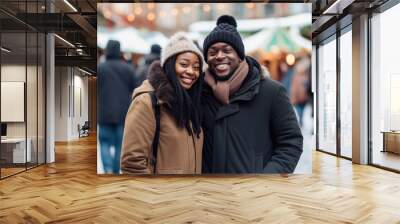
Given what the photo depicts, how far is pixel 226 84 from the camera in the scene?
629 centimetres

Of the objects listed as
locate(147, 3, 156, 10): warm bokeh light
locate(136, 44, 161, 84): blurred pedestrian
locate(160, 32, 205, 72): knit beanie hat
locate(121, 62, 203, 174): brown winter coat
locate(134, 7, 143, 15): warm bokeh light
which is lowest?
locate(121, 62, 203, 174): brown winter coat

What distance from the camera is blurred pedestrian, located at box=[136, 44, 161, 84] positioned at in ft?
21.0

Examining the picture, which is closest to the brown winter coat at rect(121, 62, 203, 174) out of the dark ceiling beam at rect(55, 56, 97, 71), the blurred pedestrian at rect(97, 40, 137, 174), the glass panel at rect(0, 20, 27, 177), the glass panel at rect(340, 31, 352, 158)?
the blurred pedestrian at rect(97, 40, 137, 174)

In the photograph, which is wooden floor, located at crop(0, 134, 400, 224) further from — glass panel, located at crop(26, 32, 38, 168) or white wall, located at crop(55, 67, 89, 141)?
white wall, located at crop(55, 67, 89, 141)

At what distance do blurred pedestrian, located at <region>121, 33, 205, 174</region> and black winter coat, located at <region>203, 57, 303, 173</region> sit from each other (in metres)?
0.20

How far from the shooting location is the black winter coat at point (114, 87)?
6.44m

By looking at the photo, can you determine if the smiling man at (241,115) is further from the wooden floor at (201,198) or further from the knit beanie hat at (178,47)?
the wooden floor at (201,198)

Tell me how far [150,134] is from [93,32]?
16.3ft

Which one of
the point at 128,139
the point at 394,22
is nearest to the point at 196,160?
the point at 128,139

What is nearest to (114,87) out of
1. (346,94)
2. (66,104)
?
(346,94)

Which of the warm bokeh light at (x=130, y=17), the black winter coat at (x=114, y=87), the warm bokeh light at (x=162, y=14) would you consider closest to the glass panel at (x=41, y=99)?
the black winter coat at (x=114, y=87)

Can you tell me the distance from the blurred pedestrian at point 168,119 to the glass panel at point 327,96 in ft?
17.7

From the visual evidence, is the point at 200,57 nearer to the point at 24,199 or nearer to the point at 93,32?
the point at 24,199

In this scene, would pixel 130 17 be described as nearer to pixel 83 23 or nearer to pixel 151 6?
pixel 151 6
